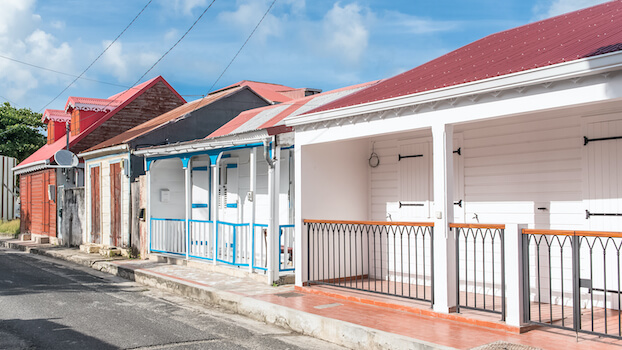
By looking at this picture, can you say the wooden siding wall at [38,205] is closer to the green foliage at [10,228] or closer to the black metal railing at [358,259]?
the green foliage at [10,228]

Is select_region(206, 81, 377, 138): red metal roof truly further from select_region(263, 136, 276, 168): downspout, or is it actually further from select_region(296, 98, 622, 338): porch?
select_region(296, 98, 622, 338): porch

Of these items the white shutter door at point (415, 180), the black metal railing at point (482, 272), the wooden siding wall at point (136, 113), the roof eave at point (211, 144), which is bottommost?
the black metal railing at point (482, 272)

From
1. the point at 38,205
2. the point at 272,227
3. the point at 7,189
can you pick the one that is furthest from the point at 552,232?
the point at 7,189

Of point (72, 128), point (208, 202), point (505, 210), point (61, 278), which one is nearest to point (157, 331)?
point (505, 210)

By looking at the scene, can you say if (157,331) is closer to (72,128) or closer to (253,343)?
(253,343)

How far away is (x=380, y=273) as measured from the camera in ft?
33.9

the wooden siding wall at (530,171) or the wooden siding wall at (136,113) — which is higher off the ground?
the wooden siding wall at (136,113)

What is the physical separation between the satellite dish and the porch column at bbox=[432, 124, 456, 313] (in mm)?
16738

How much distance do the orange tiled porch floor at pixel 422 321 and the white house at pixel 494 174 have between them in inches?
6.9

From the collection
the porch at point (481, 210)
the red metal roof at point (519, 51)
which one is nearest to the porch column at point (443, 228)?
the porch at point (481, 210)

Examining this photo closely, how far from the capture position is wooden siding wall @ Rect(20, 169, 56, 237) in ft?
75.2

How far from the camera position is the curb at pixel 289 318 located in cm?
639

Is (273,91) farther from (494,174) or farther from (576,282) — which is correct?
(576,282)

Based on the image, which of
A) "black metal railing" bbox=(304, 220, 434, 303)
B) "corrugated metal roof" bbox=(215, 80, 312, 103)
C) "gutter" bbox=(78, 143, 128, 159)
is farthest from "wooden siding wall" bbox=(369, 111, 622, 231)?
"corrugated metal roof" bbox=(215, 80, 312, 103)
